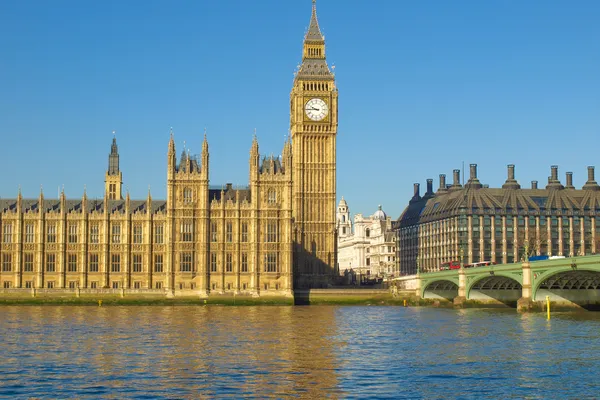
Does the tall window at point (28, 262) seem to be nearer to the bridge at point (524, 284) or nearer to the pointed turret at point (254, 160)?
the pointed turret at point (254, 160)

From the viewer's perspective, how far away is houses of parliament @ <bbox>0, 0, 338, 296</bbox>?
135750 millimetres

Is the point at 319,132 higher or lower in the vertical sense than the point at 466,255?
higher

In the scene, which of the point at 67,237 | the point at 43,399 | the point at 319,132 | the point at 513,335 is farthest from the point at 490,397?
the point at 319,132

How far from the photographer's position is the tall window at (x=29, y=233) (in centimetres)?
13738

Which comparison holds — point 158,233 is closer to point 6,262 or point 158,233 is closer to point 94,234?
point 94,234

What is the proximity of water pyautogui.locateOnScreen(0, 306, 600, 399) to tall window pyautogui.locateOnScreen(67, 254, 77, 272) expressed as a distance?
4238 centimetres

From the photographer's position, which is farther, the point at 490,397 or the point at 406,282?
the point at 406,282

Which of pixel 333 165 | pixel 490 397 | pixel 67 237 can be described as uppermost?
pixel 333 165

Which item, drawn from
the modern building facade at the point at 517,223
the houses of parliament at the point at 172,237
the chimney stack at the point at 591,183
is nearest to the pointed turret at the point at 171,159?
the houses of parliament at the point at 172,237

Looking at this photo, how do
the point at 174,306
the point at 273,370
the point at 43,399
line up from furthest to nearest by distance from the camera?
the point at 174,306
the point at 273,370
the point at 43,399

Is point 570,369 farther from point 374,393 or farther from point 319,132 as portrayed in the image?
point 319,132

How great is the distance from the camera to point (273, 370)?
53188mm

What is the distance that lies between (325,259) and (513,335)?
246 feet

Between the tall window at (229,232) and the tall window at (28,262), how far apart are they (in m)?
26.7
